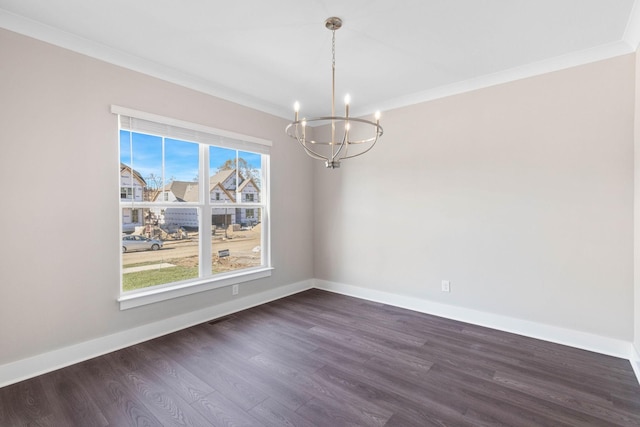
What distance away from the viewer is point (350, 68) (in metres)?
2.96

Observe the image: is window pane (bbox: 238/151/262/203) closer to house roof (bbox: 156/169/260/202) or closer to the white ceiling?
house roof (bbox: 156/169/260/202)

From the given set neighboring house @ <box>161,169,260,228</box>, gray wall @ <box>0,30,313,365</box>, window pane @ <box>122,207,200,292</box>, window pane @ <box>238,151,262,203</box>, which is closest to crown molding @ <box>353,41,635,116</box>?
window pane @ <box>238,151,262,203</box>

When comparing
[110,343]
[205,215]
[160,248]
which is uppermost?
[205,215]

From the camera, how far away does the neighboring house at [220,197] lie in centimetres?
320

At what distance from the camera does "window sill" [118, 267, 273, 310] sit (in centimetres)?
A: 278

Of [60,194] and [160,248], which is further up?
[60,194]

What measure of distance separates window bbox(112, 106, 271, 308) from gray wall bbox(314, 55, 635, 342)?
152 centimetres

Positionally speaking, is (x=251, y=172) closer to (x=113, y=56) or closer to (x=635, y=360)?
(x=113, y=56)

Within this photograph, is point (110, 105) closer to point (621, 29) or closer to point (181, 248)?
point (181, 248)

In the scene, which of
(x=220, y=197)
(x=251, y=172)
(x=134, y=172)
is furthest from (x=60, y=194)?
(x=251, y=172)

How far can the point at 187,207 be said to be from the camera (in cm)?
329

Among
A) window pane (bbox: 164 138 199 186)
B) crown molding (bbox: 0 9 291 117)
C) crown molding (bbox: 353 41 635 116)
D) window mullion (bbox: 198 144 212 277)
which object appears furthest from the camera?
window mullion (bbox: 198 144 212 277)

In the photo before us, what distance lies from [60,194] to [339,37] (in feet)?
8.50

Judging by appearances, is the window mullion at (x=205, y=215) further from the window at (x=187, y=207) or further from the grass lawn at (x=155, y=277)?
the grass lawn at (x=155, y=277)
